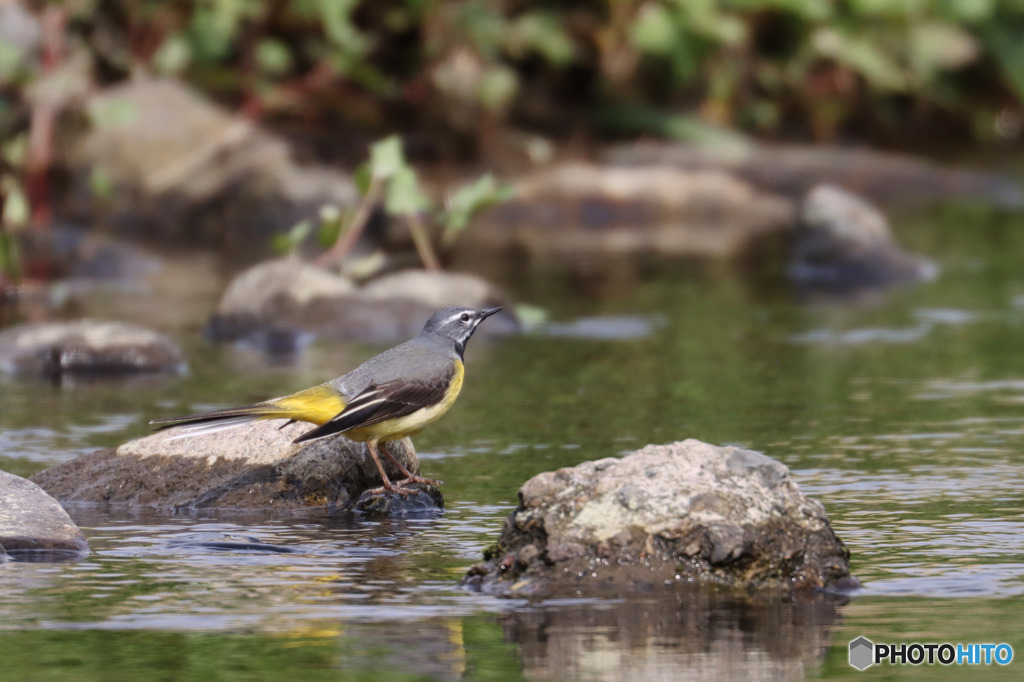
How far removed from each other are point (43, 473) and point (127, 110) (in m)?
11.8

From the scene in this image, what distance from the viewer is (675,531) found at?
700cm

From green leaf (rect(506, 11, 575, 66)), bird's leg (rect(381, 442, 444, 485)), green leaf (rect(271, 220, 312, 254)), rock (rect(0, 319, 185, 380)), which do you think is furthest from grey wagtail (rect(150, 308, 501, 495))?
green leaf (rect(506, 11, 575, 66))

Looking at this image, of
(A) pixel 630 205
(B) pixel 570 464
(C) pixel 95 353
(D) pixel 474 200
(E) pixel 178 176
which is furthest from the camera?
(A) pixel 630 205

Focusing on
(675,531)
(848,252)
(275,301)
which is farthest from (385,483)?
(848,252)

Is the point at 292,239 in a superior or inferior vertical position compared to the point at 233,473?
superior

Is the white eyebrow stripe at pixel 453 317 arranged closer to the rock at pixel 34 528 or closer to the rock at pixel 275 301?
the rock at pixel 34 528

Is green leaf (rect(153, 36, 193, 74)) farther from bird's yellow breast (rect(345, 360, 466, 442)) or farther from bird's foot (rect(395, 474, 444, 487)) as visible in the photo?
bird's yellow breast (rect(345, 360, 466, 442))

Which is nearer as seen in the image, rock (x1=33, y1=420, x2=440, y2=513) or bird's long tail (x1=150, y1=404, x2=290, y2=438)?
bird's long tail (x1=150, y1=404, x2=290, y2=438)

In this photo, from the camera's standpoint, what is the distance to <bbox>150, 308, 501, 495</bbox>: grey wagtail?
827 centimetres

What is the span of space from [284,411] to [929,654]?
3.30 metres

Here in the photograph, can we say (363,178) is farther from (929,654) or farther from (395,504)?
(929,654)

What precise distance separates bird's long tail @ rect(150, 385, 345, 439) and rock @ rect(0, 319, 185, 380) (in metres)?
5.31

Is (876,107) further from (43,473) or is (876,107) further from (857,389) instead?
(43,473)

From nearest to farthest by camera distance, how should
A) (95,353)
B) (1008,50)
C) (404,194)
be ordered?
(95,353), (404,194), (1008,50)
